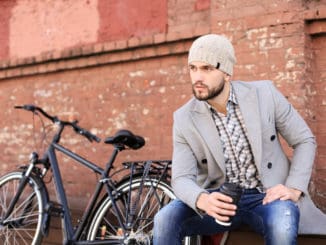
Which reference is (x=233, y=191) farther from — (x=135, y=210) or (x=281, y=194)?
(x=135, y=210)

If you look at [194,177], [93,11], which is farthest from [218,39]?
[93,11]

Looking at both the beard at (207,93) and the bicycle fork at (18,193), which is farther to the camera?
the bicycle fork at (18,193)

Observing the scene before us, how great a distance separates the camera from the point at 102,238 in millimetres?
4152

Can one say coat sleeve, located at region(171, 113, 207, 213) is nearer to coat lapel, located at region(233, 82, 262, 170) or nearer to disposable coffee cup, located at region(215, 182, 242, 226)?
disposable coffee cup, located at region(215, 182, 242, 226)

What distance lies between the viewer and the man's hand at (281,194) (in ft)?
9.66

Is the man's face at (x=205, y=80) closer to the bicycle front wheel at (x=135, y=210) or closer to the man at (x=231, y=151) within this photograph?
the man at (x=231, y=151)

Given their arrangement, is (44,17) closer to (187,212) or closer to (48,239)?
(48,239)

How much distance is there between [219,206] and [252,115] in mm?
625

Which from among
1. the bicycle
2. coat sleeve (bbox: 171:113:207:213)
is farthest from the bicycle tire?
coat sleeve (bbox: 171:113:207:213)

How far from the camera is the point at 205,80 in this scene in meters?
3.10

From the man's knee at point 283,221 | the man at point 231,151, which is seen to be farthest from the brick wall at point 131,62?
the man's knee at point 283,221

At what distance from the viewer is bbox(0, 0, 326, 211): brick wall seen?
440 cm

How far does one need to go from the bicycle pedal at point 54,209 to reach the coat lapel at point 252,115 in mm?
1857

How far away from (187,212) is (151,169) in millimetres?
853
